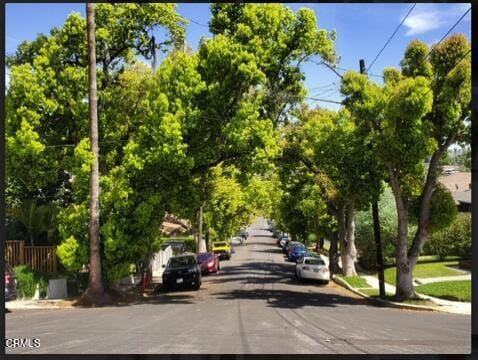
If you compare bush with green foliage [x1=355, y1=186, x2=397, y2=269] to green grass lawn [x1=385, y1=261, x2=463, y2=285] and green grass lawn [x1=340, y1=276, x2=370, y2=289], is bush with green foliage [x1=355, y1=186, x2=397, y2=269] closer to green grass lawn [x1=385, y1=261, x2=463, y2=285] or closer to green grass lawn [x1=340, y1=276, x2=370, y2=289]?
green grass lawn [x1=385, y1=261, x2=463, y2=285]

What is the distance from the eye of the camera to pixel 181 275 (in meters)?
26.4

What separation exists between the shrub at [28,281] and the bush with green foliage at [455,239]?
78.2ft

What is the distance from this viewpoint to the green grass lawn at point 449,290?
22.2 meters

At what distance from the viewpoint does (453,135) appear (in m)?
19.8

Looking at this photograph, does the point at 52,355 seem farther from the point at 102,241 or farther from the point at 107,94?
the point at 107,94

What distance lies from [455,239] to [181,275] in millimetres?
18847

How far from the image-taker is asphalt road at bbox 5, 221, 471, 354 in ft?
34.9

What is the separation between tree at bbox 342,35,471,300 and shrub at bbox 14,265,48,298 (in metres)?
12.9

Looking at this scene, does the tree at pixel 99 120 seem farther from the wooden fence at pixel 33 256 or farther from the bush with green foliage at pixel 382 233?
the bush with green foliage at pixel 382 233

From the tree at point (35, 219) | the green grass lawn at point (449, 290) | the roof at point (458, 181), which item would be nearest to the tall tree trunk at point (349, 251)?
the green grass lawn at point (449, 290)

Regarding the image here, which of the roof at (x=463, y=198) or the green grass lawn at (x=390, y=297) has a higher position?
the roof at (x=463, y=198)

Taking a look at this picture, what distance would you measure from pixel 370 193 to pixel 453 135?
17.0ft

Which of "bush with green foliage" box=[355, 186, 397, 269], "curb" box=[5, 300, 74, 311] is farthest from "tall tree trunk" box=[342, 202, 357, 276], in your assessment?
"curb" box=[5, 300, 74, 311]

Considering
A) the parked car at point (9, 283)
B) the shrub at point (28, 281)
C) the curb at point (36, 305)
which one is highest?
the parked car at point (9, 283)
